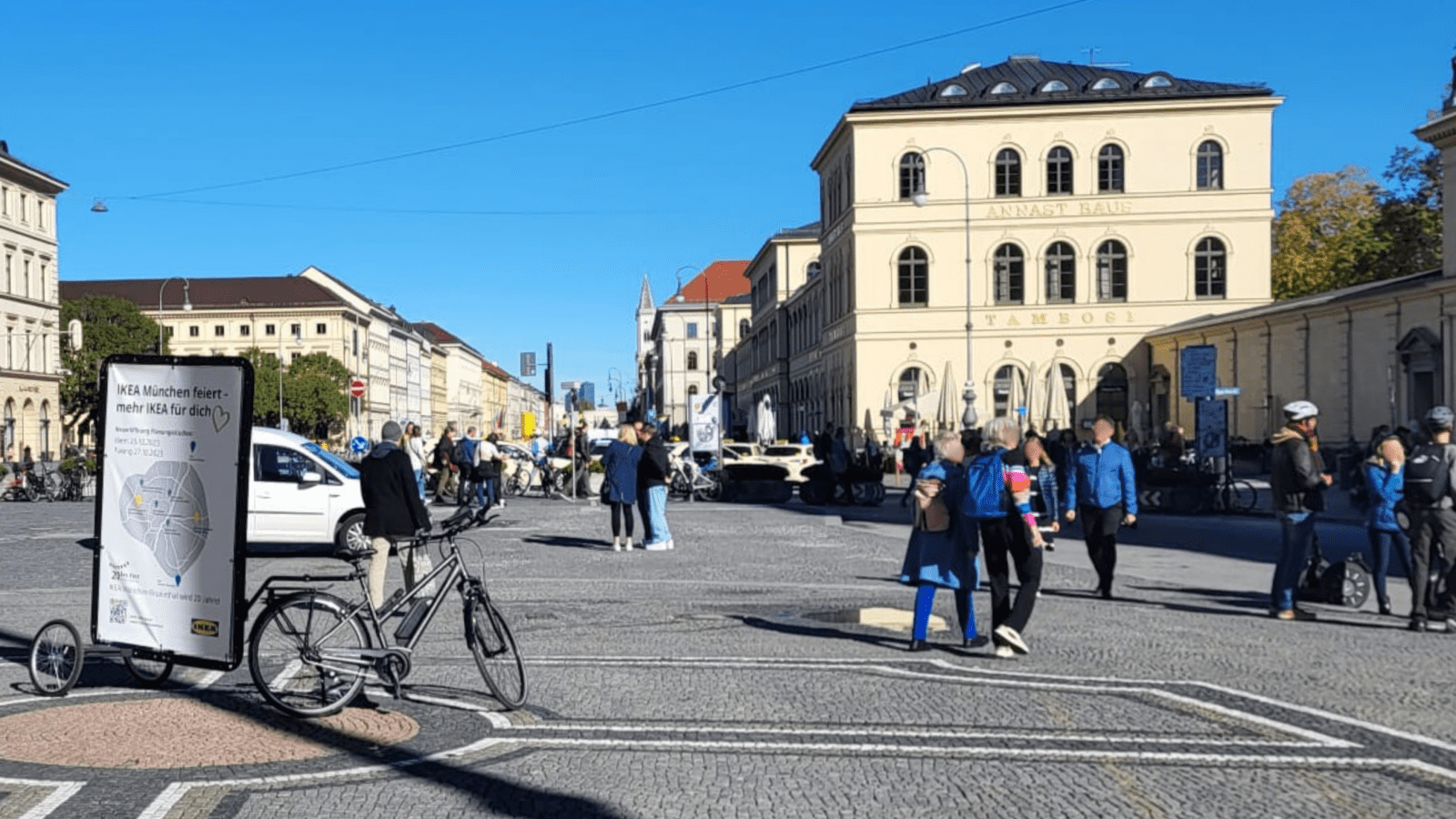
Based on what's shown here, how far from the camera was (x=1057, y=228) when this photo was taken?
222ft

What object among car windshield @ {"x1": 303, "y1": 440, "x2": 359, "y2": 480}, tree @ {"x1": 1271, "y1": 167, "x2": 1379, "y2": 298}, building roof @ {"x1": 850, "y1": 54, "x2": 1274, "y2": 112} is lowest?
car windshield @ {"x1": 303, "y1": 440, "x2": 359, "y2": 480}

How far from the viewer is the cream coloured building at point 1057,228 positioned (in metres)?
→ 67.1

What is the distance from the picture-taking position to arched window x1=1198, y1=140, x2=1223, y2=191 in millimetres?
67250

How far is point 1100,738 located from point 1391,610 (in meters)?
7.49

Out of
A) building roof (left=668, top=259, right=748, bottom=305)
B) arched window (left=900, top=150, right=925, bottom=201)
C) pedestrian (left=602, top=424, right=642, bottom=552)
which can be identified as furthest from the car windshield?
building roof (left=668, top=259, right=748, bottom=305)

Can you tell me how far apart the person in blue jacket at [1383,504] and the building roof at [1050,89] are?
5554cm

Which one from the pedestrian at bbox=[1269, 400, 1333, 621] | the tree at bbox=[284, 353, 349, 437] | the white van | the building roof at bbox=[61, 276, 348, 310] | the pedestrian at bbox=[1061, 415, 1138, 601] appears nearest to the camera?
the pedestrian at bbox=[1269, 400, 1333, 621]

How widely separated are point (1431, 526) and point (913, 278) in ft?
184

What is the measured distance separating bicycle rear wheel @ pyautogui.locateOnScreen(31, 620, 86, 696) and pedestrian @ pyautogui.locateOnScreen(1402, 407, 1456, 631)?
9.96 metres

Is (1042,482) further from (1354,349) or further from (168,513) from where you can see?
(1354,349)

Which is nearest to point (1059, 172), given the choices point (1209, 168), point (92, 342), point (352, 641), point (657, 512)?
point (1209, 168)

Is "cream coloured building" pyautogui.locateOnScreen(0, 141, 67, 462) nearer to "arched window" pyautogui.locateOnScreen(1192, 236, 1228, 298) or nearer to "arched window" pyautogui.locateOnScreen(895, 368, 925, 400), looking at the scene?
"arched window" pyautogui.locateOnScreen(895, 368, 925, 400)

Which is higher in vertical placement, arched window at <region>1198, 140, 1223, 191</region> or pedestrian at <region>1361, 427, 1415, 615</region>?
arched window at <region>1198, 140, 1223, 191</region>

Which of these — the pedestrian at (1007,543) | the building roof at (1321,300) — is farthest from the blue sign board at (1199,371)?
the building roof at (1321,300)
